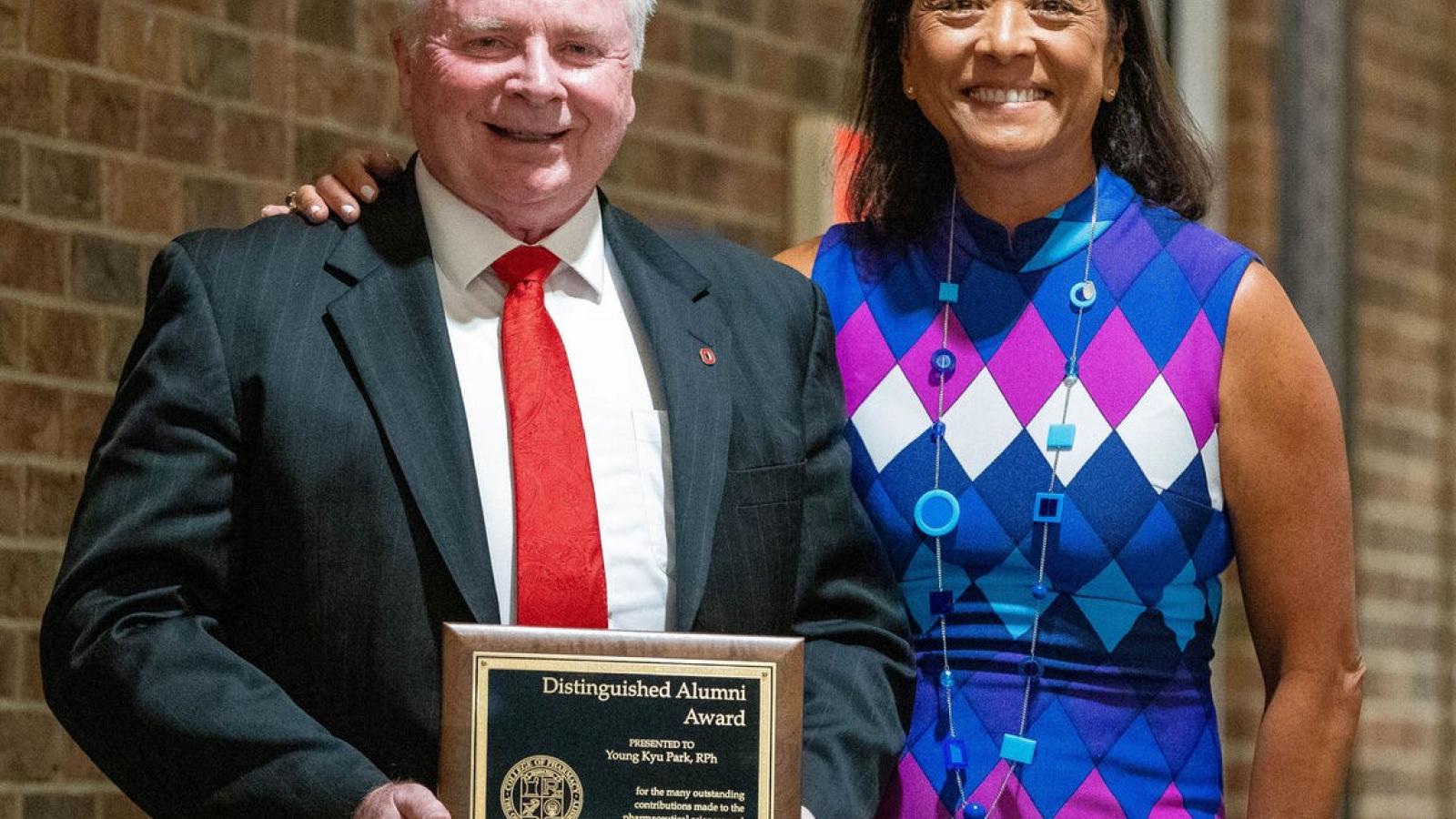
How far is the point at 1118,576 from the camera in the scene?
303cm

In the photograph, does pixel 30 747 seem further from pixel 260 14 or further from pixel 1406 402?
pixel 1406 402

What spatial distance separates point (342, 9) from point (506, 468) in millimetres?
2087

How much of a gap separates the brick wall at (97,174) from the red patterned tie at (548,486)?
4.88 feet

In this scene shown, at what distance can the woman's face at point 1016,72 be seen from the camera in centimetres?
306

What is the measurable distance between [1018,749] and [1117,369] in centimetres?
53

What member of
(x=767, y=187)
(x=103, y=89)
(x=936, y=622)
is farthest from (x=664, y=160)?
(x=936, y=622)

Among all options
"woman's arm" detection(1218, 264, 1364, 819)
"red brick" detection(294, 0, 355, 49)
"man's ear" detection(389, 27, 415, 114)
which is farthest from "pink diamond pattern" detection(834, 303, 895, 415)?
"red brick" detection(294, 0, 355, 49)

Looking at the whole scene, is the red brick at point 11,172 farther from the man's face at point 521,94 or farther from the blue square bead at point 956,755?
the blue square bead at point 956,755

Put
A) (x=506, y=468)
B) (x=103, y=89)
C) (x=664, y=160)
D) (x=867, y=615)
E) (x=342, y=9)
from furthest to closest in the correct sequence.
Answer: (x=664, y=160) < (x=342, y=9) < (x=103, y=89) < (x=867, y=615) < (x=506, y=468)

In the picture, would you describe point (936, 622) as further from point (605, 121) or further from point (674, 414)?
point (605, 121)

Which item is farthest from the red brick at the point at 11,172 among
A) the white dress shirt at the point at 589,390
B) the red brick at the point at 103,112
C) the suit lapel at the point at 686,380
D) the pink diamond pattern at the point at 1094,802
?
the pink diamond pattern at the point at 1094,802

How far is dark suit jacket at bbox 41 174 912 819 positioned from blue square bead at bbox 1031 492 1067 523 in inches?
13.8

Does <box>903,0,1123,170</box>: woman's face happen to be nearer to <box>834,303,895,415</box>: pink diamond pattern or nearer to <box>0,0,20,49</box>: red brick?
<box>834,303,895,415</box>: pink diamond pattern

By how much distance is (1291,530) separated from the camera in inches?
118
